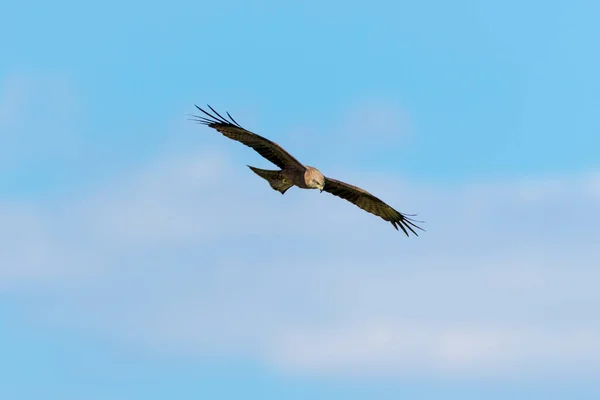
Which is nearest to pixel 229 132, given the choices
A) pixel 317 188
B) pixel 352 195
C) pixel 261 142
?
pixel 261 142

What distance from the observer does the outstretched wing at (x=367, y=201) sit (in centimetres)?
2761

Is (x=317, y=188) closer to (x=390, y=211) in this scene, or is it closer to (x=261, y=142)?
(x=261, y=142)

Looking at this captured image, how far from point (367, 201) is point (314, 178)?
12.5ft

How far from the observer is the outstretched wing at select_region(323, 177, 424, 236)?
2761 cm

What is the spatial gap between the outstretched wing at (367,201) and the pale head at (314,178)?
181 cm

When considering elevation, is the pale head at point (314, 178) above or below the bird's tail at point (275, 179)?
below

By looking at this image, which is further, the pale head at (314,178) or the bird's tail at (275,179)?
the bird's tail at (275,179)

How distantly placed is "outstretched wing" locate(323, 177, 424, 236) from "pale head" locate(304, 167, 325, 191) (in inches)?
71.4

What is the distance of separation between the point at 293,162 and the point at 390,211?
457cm

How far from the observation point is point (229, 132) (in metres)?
25.2

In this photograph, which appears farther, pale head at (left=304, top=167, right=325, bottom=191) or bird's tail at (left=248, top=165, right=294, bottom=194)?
bird's tail at (left=248, top=165, right=294, bottom=194)

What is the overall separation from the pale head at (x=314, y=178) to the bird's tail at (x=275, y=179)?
23.0 inches

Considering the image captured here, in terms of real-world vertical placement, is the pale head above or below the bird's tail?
below

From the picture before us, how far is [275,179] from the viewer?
25.7 meters
